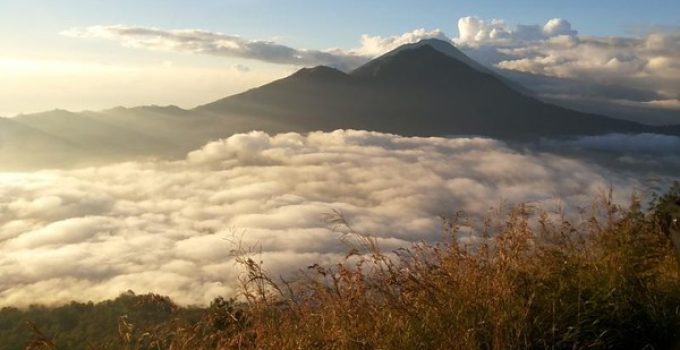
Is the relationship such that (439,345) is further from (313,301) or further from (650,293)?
(650,293)

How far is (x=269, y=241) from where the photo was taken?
618ft

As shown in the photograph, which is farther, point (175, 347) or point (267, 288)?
point (267, 288)

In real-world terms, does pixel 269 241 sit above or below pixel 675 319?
below

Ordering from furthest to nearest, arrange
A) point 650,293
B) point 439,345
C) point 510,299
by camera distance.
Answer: point 650,293 < point 510,299 < point 439,345

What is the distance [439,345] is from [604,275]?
1.65 meters

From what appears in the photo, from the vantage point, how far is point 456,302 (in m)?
4.27

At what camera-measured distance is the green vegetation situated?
4.07m

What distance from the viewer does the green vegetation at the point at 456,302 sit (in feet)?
13.3

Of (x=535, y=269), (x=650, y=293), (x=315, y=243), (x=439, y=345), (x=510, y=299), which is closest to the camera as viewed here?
(x=439, y=345)

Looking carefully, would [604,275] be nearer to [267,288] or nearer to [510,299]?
[510,299]

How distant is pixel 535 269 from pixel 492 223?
2.00ft

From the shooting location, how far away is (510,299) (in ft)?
13.9

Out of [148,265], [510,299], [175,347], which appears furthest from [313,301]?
[148,265]

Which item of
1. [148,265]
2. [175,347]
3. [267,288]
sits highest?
[267,288]
